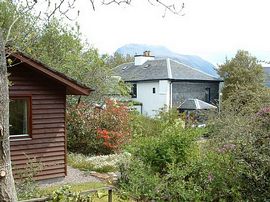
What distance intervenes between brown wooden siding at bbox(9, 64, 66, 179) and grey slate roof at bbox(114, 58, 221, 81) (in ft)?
80.4

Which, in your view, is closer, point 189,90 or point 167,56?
point 189,90

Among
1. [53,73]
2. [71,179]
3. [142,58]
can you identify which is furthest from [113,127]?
[142,58]

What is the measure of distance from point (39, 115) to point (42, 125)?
12.5 inches

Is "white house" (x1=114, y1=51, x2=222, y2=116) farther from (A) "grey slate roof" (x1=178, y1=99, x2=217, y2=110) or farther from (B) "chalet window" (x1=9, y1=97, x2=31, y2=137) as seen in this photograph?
(B) "chalet window" (x1=9, y1=97, x2=31, y2=137)

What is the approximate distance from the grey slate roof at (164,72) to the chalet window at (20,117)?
82.4 ft

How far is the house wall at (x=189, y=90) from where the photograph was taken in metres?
36.8

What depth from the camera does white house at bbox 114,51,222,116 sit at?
36.5 m

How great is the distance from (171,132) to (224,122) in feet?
17.9

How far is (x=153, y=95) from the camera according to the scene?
Answer: 124ft

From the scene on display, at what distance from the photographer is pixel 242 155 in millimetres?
7746

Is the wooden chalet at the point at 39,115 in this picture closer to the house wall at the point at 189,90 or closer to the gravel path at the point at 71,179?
the gravel path at the point at 71,179

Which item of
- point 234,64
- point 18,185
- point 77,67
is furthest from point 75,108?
point 234,64

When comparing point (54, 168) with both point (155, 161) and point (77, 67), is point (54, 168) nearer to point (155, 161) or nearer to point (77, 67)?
point (155, 161)

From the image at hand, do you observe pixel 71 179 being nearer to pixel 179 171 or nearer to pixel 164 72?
pixel 179 171
